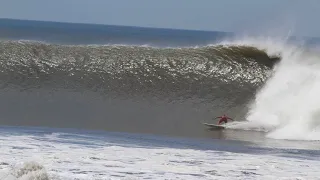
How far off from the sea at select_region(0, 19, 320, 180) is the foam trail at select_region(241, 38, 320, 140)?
0.04 metres

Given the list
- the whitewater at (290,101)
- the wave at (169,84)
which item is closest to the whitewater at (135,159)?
the wave at (169,84)

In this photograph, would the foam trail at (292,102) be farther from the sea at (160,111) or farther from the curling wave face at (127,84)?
the curling wave face at (127,84)

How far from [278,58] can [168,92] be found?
5023 millimetres

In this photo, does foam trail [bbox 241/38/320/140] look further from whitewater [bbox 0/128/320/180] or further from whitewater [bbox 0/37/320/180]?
whitewater [bbox 0/128/320/180]

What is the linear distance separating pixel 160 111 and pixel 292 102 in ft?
12.9

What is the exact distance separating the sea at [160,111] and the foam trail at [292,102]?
0.13 ft

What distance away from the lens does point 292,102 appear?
60.0 ft

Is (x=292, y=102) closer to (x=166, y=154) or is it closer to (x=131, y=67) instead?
(x=131, y=67)

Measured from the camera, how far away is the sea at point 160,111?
30.9 ft

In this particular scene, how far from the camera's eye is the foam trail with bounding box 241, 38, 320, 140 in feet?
55.1

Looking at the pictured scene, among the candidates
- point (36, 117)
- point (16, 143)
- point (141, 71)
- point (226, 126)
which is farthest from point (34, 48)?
point (16, 143)

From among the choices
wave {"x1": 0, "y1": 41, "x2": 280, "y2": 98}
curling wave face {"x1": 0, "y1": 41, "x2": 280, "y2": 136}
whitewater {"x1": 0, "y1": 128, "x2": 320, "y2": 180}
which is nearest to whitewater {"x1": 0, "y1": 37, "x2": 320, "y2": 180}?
whitewater {"x1": 0, "y1": 128, "x2": 320, "y2": 180}

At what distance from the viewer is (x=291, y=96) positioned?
61.6 feet

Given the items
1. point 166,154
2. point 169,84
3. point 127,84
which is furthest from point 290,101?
point 166,154
